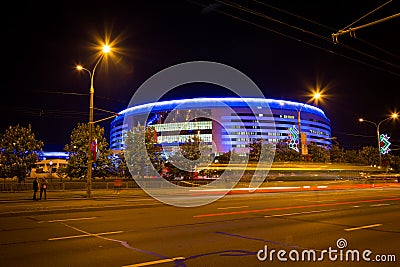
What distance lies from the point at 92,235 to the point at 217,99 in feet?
443

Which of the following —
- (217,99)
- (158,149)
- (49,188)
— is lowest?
(49,188)

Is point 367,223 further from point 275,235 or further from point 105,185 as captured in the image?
point 105,185

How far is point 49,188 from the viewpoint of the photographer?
112 ft

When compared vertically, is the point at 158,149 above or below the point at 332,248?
above

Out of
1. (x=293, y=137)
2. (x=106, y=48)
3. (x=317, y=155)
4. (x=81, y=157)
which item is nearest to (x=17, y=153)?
(x=81, y=157)

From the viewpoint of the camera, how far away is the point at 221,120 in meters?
140

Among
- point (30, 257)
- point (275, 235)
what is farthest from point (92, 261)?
point (275, 235)

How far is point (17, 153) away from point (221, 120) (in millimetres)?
106021

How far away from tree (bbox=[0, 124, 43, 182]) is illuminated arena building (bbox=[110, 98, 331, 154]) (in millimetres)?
88449

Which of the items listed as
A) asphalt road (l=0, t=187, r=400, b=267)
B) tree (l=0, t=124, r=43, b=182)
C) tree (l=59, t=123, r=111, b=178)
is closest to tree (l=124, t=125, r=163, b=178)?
tree (l=59, t=123, r=111, b=178)

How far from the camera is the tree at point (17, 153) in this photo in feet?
123

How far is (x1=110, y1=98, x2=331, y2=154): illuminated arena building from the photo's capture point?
135 metres

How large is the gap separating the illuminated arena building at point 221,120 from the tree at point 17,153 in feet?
290

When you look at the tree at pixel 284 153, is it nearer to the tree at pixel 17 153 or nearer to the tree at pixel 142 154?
the tree at pixel 142 154
